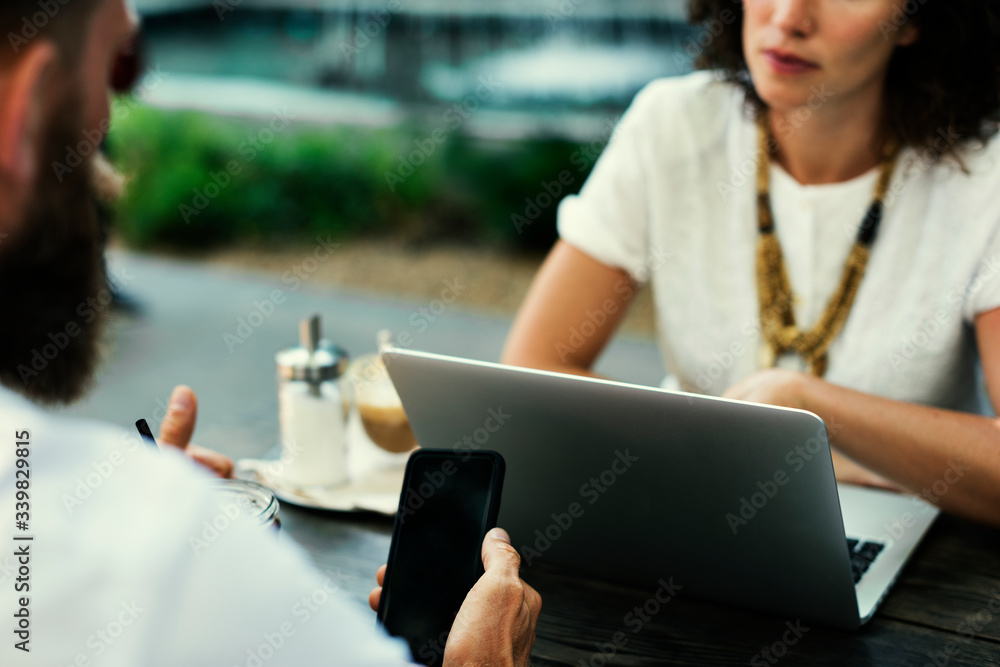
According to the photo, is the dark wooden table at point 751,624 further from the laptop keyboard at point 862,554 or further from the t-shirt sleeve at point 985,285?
the t-shirt sleeve at point 985,285

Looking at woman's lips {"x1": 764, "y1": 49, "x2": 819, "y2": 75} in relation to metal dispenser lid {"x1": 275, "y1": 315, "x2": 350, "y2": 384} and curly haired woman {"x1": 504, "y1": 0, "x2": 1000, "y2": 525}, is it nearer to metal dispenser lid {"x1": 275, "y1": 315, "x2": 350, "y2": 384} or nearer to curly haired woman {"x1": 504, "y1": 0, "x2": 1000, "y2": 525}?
curly haired woman {"x1": 504, "y1": 0, "x2": 1000, "y2": 525}

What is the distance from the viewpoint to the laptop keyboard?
37.7 inches

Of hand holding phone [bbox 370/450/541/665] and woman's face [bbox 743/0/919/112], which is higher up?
woman's face [bbox 743/0/919/112]

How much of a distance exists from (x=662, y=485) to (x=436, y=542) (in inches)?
8.4

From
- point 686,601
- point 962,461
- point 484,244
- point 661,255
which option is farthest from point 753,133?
point 484,244

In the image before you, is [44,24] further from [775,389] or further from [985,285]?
[985,285]

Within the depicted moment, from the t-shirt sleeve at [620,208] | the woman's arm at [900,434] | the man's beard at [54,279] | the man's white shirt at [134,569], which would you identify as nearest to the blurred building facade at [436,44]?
the t-shirt sleeve at [620,208]

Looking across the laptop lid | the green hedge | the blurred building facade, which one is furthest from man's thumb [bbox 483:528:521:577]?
the blurred building facade

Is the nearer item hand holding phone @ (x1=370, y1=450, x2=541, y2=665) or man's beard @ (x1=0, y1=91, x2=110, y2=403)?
man's beard @ (x1=0, y1=91, x2=110, y2=403)

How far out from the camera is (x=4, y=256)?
58 centimetres

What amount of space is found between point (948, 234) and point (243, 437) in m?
1.09

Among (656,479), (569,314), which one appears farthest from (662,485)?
(569,314)

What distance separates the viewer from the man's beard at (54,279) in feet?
1.90

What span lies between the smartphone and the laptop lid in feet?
0.26
